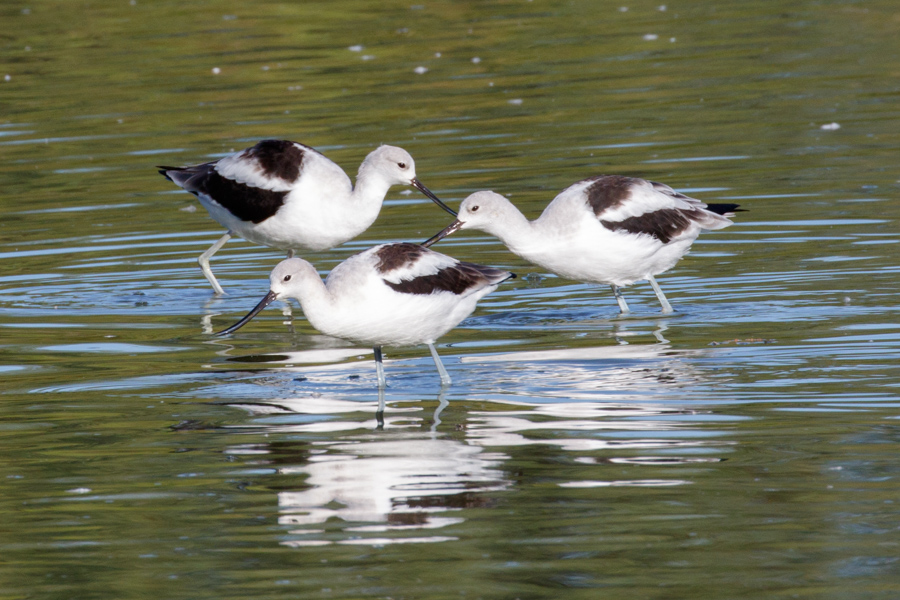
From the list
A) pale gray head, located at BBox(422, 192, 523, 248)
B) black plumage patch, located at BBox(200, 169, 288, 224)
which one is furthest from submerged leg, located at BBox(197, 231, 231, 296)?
pale gray head, located at BBox(422, 192, 523, 248)

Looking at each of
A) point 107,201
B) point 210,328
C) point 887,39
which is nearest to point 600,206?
point 210,328

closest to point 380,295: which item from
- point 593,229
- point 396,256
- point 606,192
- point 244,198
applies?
point 396,256

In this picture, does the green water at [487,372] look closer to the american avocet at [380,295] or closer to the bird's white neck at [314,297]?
the american avocet at [380,295]

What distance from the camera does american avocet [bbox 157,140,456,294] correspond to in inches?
458

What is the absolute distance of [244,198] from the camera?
1205cm

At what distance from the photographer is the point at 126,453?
304 inches

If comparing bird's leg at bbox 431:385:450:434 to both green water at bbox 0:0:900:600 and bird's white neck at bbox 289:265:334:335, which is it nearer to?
green water at bbox 0:0:900:600

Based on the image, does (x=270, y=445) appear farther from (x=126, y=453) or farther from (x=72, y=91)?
(x=72, y=91)

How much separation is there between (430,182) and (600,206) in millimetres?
5573

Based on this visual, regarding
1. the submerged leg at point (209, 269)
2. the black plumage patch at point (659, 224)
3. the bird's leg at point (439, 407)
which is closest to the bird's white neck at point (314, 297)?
the bird's leg at point (439, 407)

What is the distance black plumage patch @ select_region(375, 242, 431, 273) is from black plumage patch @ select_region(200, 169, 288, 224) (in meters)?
3.19

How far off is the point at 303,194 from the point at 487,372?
3297 mm

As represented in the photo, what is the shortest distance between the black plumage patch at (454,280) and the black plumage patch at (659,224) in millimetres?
1366

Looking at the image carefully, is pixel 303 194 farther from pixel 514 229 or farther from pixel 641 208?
pixel 641 208
